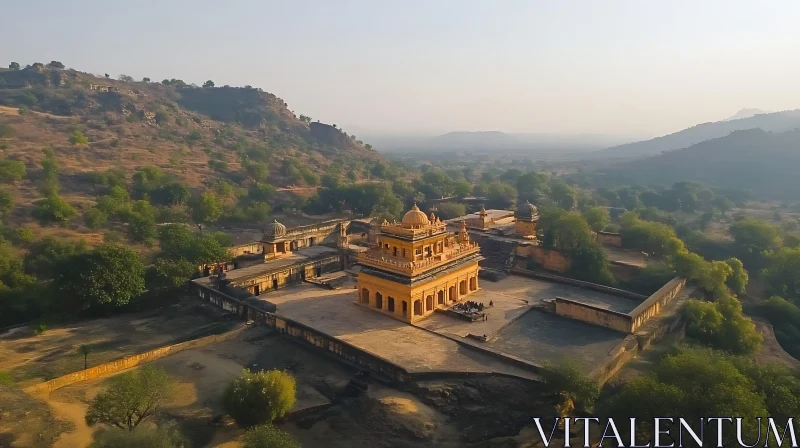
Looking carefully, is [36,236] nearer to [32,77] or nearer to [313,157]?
[313,157]

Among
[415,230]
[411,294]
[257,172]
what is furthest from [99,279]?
[257,172]

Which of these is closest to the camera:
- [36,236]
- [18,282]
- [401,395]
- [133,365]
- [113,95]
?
[401,395]

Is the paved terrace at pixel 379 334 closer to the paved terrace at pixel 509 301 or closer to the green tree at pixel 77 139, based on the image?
the paved terrace at pixel 509 301

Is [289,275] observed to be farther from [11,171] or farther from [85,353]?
[11,171]

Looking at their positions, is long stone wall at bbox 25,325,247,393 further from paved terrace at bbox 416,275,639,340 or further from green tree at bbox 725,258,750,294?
green tree at bbox 725,258,750,294

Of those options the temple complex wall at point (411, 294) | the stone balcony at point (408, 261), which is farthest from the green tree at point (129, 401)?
the stone balcony at point (408, 261)

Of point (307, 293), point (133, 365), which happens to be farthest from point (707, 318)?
point (133, 365)
